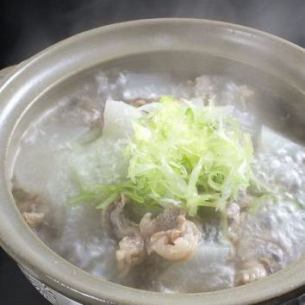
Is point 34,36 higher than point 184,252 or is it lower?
lower

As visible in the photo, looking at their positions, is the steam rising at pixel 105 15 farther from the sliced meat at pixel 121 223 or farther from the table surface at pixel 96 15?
the sliced meat at pixel 121 223

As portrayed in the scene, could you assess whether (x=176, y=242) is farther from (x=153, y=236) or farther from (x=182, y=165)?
(x=182, y=165)

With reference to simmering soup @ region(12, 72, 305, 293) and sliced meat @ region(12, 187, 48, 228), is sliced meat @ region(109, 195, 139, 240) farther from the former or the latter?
sliced meat @ region(12, 187, 48, 228)

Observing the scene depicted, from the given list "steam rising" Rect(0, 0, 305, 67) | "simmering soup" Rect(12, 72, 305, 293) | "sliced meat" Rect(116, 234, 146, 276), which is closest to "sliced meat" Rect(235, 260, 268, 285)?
"simmering soup" Rect(12, 72, 305, 293)

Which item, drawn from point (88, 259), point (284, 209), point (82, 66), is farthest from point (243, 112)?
point (88, 259)

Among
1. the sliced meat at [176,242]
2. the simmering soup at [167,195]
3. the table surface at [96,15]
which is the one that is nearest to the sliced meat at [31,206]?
the simmering soup at [167,195]

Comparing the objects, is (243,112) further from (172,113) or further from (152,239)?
(152,239)

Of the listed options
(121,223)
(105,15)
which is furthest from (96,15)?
(121,223)

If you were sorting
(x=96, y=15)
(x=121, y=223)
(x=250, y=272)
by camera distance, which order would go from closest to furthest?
(x=250, y=272), (x=121, y=223), (x=96, y=15)
